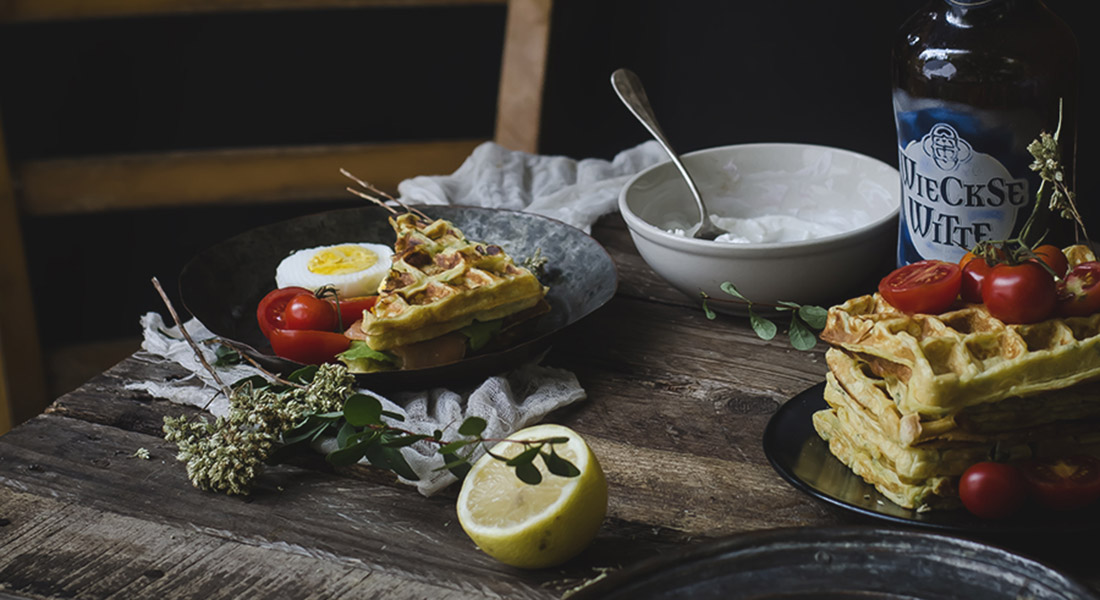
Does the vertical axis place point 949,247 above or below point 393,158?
above

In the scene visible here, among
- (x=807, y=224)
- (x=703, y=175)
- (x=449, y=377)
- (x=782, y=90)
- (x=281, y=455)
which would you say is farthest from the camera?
(x=782, y=90)

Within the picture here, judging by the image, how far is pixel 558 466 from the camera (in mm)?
1130

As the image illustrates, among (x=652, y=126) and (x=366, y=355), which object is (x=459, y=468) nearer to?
(x=366, y=355)

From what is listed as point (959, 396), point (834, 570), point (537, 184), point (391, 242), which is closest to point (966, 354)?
point (959, 396)

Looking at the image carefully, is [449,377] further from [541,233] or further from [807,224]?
[807,224]

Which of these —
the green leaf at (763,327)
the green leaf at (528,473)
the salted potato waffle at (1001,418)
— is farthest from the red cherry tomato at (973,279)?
the green leaf at (528,473)

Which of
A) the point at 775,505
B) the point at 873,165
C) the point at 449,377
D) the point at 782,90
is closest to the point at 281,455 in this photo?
the point at 449,377

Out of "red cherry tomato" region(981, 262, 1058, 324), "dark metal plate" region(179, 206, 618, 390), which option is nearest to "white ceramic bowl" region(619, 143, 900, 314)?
"dark metal plate" region(179, 206, 618, 390)

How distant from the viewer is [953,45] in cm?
147

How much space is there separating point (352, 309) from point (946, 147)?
3.30ft

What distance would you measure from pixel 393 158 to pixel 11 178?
1.07 metres

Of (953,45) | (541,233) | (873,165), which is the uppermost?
(953,45)

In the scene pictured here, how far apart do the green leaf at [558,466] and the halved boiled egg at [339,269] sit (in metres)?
0.83

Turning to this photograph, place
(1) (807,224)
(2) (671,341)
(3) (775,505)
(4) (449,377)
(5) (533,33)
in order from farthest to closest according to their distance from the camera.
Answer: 1. (5) (533,33)
2. (1) (807,224)
3. (2) (671,341)
4. (4) (449,377)
5. (3) (775,505)
